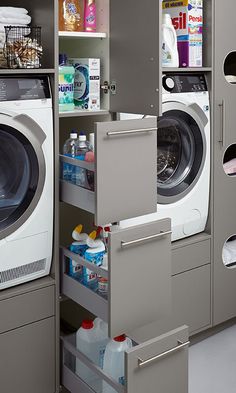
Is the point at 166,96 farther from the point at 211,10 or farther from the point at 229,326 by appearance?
the point at 229,326

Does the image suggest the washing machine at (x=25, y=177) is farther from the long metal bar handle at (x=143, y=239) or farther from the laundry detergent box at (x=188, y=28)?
the laundry detergent box at (x=188, y=28)

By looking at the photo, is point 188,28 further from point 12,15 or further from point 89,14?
point 12,15

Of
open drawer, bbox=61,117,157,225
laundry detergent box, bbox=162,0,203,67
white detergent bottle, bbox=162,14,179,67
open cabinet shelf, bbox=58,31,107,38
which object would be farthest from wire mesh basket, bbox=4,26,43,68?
laundry detergent box, bbox=162,0,203,67

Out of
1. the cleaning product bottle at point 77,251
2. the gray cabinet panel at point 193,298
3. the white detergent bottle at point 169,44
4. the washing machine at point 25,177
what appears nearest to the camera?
the washing machine at point 25,177

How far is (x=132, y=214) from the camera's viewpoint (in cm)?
233

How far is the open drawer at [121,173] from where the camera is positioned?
7.18 feet

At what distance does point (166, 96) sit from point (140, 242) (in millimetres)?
850

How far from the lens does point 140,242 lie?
2285 mm

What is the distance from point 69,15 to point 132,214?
3.08 ft

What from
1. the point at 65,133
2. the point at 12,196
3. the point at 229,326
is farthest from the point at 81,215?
the point at 229,326

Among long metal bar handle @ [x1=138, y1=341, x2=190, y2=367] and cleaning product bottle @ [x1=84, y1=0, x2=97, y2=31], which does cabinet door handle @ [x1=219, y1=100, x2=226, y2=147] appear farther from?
long metal bar handle @ [x1=138, y1=341, x2=190, y2=367]

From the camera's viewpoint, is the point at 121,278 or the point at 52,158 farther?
the point at 52,158

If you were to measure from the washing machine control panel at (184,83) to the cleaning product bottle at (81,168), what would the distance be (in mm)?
571

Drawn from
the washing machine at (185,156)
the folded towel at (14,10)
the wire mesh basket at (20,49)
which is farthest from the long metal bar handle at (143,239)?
the folded towel at (14,10)
